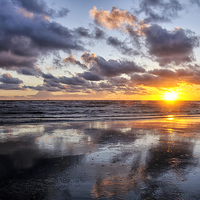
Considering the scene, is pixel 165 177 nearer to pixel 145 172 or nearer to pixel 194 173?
pixel 145 172

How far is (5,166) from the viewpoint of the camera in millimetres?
6730

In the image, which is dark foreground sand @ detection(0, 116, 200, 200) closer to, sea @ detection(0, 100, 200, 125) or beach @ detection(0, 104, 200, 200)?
beach @ detection(0, 104, 200, 200)

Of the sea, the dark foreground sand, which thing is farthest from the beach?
the sea

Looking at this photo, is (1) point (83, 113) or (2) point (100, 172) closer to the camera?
(2) point (100, 172)

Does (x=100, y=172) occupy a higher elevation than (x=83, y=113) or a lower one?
higher

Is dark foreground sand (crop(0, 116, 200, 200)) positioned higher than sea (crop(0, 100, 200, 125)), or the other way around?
dark foreground sand (crop(0, 116, 200, 200))

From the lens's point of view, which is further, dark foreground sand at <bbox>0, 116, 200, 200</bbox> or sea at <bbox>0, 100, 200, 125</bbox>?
sea at <bbox>0, 100, 200, 125</bbox>

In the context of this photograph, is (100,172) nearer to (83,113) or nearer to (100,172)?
(100,172)

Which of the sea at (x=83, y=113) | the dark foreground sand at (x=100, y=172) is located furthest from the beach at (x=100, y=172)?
the sea at (x=83, y=113)

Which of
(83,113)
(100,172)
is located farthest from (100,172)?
(83,113)

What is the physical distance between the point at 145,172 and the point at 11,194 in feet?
13.2

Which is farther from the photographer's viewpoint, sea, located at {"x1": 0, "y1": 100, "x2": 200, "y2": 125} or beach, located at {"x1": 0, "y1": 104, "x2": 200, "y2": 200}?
sea, located at {"x1": 0, "y1": 100, "x2": 200, "y2": 125}

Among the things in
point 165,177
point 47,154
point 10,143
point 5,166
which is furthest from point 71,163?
point 10,143

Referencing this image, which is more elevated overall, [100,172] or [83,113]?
[100,172]
